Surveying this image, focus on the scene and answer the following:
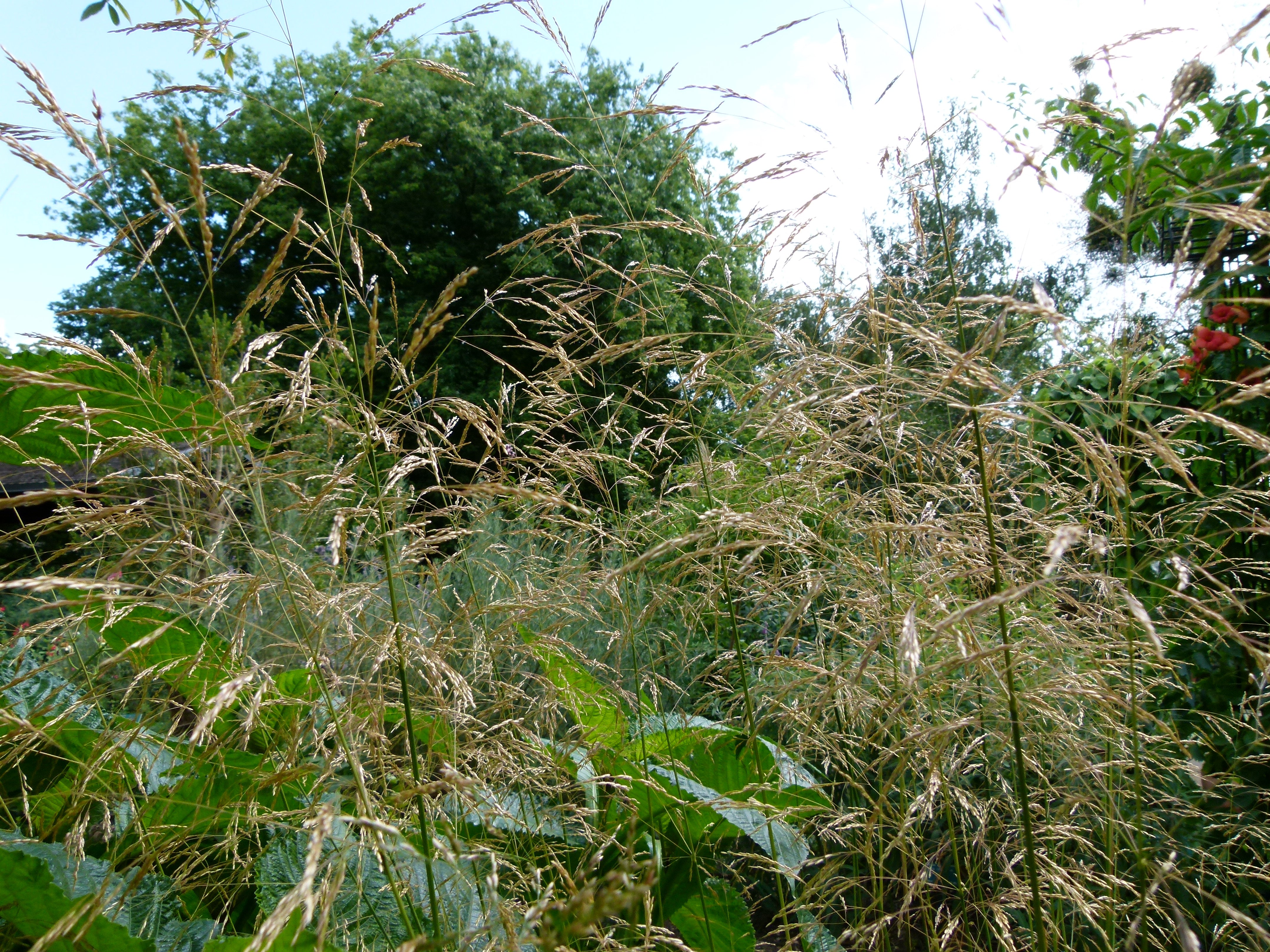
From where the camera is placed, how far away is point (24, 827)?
1.95 m

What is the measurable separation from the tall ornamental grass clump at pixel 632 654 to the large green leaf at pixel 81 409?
21 mm

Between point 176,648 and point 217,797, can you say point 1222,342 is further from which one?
point 176,648

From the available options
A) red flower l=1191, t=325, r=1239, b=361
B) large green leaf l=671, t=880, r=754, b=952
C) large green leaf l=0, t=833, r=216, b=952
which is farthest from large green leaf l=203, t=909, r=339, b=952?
red flower l=1191, t=325, r=1239, b=361

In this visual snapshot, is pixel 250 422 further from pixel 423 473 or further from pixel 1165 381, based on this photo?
pixel 1165 381

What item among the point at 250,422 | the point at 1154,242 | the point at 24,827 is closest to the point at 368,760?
the point at 250,422

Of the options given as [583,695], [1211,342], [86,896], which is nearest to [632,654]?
[583,695]

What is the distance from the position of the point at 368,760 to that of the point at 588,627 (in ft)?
5.11

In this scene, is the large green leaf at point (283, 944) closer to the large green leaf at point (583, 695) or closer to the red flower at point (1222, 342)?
the large green leaf at point (583, 695)

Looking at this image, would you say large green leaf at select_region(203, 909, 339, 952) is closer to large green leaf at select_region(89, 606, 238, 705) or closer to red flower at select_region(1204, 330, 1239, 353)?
large green leaf at select_region(89, 606, 238, 705)

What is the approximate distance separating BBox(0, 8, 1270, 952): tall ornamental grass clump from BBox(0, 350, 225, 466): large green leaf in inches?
0.8

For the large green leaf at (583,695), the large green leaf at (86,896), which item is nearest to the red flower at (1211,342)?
the large green leaf at (583,695)

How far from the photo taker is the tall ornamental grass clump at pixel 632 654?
986 millimetres

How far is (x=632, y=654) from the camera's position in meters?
1.60

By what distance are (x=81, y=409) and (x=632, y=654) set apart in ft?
3.34
